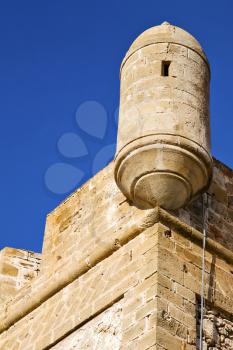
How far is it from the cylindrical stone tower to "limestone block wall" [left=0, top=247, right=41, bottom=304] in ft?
8.31

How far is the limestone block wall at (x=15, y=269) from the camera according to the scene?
32.0 ft

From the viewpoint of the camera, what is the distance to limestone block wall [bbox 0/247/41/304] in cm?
975

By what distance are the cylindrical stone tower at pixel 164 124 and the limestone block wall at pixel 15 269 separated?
99.7 inches

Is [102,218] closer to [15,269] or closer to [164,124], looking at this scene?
[164,124]

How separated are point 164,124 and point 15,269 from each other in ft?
10.2

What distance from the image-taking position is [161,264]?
7.07 m

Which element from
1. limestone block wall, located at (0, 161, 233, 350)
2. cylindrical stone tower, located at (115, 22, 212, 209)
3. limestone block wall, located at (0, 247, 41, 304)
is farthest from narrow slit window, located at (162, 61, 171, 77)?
limestone block wall, located at (0, 247, 41, 304)

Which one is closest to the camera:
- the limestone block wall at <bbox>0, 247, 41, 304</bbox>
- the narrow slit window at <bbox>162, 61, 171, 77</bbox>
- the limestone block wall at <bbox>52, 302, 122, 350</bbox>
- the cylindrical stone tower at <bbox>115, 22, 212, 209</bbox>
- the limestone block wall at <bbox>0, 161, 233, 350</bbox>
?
the limestone block wall at <bbox>0, 161, 233, 350</bbox>

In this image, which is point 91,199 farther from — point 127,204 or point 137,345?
point 137,345

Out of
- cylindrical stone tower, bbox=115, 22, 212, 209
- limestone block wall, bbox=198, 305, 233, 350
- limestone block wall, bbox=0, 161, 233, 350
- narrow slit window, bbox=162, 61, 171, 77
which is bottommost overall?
limestone block wall, bbox=198, 305, 233, 350

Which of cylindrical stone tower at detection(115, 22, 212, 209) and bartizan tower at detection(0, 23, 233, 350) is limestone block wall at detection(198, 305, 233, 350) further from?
cylindrical stone tower at detection(115, 22, 212, 209)

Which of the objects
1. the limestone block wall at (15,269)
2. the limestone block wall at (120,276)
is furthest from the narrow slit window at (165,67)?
the limestone block wall at (15,269)

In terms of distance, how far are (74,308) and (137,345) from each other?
4.13 feet

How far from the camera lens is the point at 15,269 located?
32.4ft
